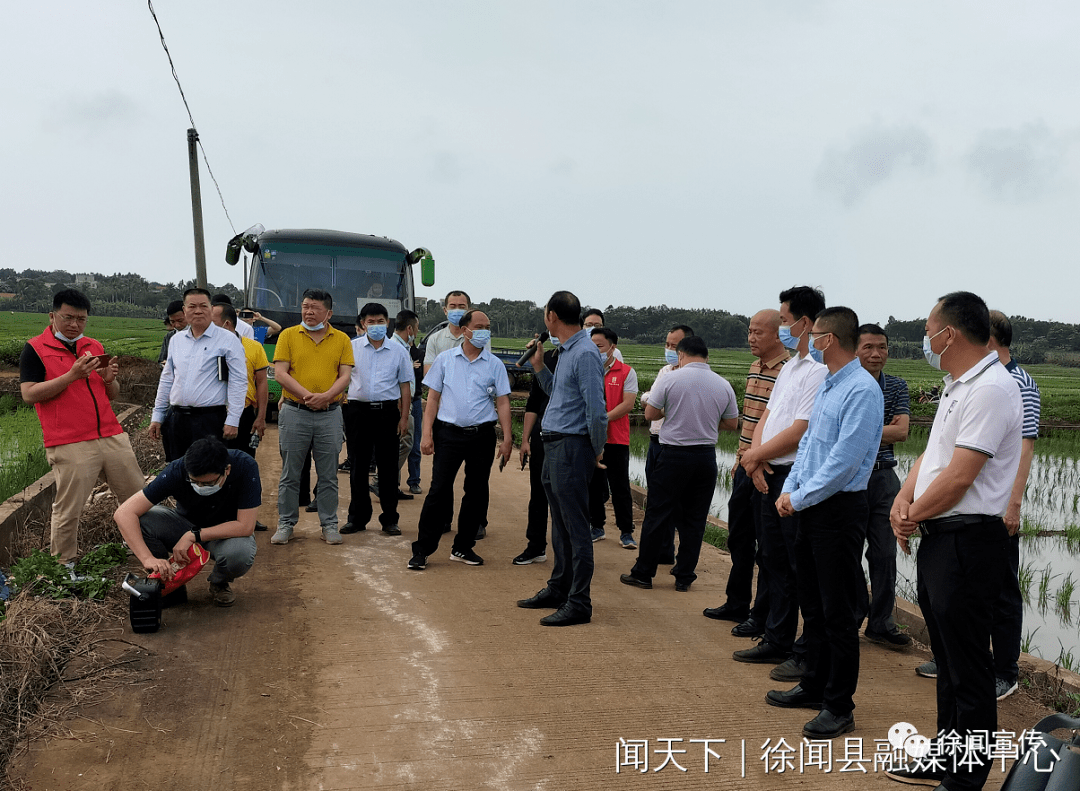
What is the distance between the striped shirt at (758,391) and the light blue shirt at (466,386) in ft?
5.92

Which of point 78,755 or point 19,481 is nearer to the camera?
point 78,755

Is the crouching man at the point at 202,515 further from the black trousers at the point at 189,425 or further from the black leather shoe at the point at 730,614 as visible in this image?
the black leather shoe at the point at 730,614

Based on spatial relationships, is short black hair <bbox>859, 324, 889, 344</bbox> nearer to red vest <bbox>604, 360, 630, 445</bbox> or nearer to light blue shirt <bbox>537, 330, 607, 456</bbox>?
light blue shirt <bbox>537, 330, 607, 456</bbox>

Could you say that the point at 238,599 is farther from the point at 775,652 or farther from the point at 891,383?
the point at 891,383

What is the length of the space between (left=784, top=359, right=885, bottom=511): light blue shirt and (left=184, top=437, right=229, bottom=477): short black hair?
3064 millimetres

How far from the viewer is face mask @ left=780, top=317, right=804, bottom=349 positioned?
4.69 metres

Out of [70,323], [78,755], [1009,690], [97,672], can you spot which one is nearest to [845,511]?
[1009,690]

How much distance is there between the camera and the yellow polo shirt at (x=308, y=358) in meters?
6.81

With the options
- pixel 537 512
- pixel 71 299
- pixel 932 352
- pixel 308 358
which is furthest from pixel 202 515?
pixel 932 352

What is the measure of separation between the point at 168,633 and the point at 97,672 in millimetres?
628

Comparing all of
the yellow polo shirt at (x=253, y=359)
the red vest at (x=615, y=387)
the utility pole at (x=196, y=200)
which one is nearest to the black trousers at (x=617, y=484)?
the red vest at (x=615, y=387)

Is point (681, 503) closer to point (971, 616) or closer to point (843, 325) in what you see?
point (843, 325)

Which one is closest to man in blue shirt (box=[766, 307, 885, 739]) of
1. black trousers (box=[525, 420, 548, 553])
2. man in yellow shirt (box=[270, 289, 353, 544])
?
black trousers (box=[525, 420, 548, 553])

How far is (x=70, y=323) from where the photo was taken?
557 cm
